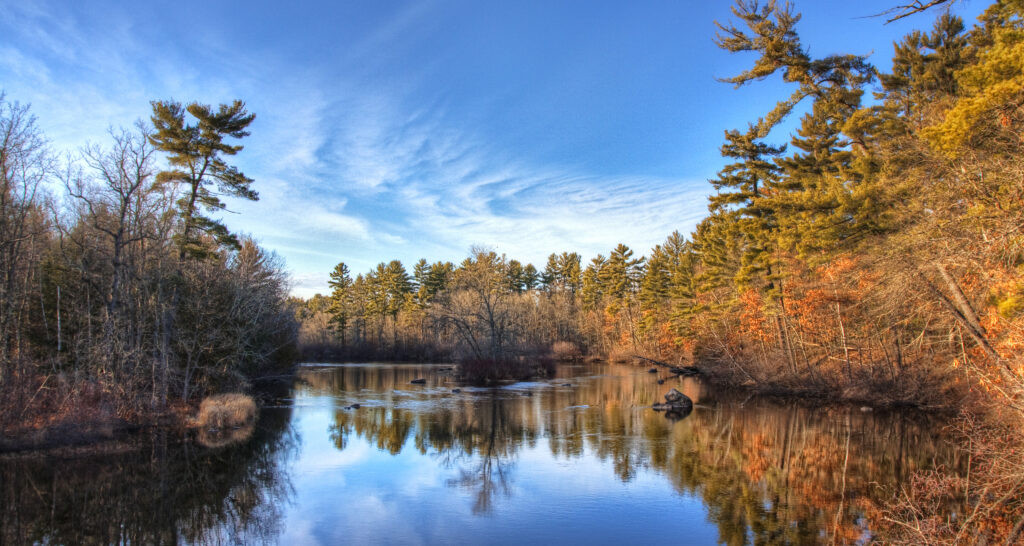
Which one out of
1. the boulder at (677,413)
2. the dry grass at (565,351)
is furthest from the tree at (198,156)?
the dry grass at (565,351)

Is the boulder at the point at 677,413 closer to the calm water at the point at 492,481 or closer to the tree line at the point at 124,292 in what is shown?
the calm water at the point at 492,481

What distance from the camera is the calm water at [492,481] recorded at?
984 centimetres

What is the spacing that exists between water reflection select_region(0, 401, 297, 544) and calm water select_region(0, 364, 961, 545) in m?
0.05

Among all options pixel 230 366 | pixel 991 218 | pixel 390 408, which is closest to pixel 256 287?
pixel 230 366

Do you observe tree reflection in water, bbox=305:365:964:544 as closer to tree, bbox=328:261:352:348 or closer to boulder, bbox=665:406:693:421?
boulder, bbox=665:406:693:421

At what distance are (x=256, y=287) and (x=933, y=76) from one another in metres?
29.3

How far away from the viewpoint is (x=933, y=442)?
16.4m

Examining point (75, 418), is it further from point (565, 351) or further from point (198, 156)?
point (565, 351)

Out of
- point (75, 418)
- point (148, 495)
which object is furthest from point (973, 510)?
point (75, 418)

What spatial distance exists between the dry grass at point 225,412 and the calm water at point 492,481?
1090 mm

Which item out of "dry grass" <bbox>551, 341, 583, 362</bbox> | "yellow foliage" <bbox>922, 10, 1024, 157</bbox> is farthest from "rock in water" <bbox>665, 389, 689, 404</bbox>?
"dry grass" <bbox>551, 341, 583, 362</bbox>

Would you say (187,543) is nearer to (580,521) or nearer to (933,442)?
(580,521)

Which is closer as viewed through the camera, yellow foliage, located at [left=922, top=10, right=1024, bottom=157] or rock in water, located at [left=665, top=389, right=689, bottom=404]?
yellow foliage, located at [left=922, top=10, right=1024, bottom=157]

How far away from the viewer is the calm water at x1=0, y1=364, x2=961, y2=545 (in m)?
9.84
